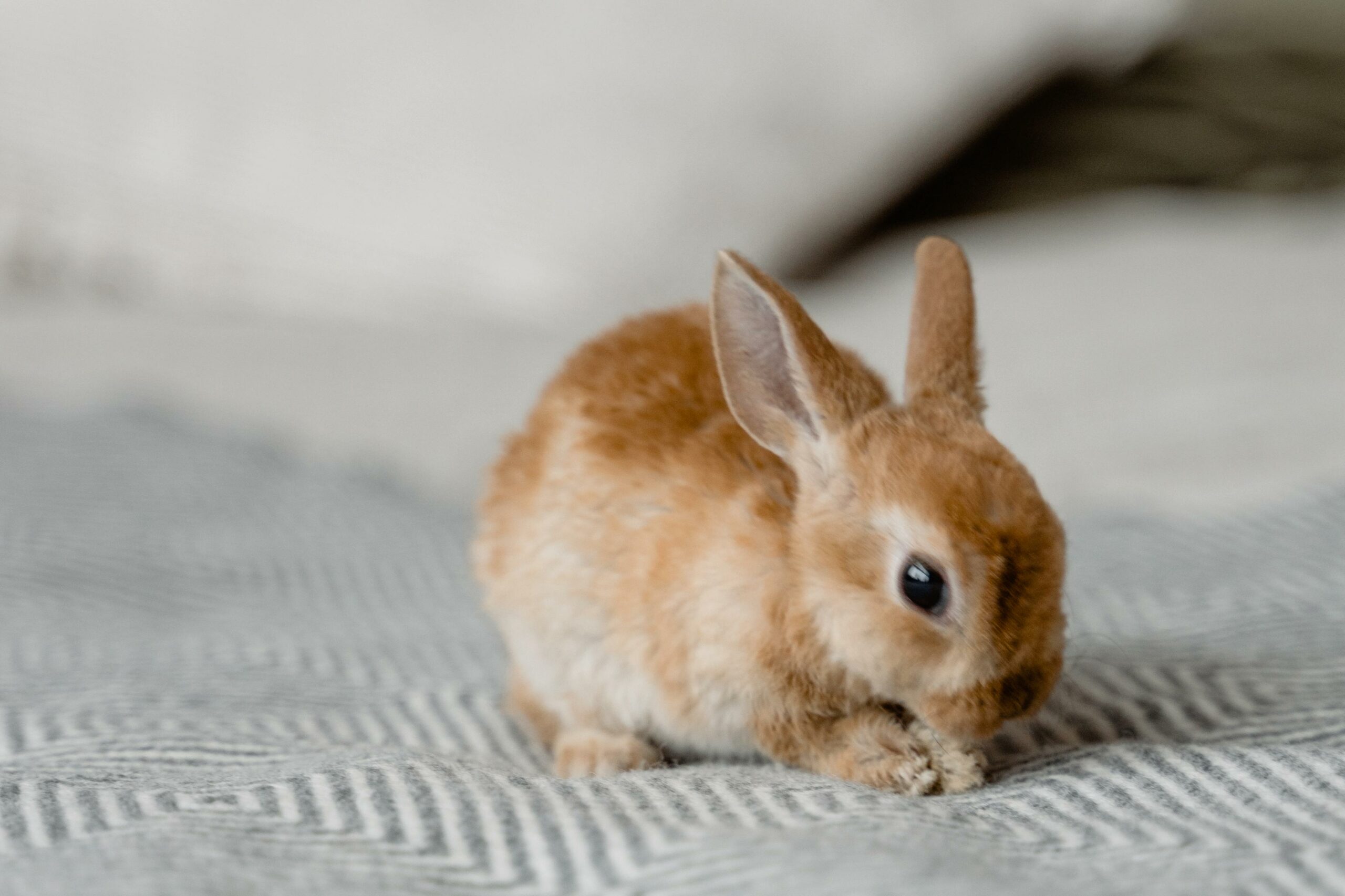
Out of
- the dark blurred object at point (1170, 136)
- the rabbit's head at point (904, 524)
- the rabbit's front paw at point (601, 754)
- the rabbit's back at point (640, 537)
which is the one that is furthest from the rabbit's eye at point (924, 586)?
the dark blurred object at point (1170, 136)

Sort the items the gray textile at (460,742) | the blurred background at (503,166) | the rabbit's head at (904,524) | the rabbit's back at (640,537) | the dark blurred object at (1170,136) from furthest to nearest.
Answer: the dark blurred object at (1170,136) → the blurred background at (503,166) → the rabbit's back at (640,537) → the rabbit's head at (904,524) → the gray textile at (460,742)

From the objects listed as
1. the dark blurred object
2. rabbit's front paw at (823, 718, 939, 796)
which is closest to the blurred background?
the dark blurred object

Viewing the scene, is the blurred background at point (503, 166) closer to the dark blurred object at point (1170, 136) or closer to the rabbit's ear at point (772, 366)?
the dark blurred object at point (1170, 136)

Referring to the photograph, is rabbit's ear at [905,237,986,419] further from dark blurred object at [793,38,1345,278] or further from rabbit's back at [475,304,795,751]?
dark blurred object at [793,38,1345,278]

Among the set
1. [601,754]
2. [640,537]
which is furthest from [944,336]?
[601,754]

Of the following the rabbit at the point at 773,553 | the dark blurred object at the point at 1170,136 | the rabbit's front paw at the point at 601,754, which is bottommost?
the rabbit's front paw at the point at 601,754

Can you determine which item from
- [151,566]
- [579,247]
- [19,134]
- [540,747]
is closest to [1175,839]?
[540,747]
